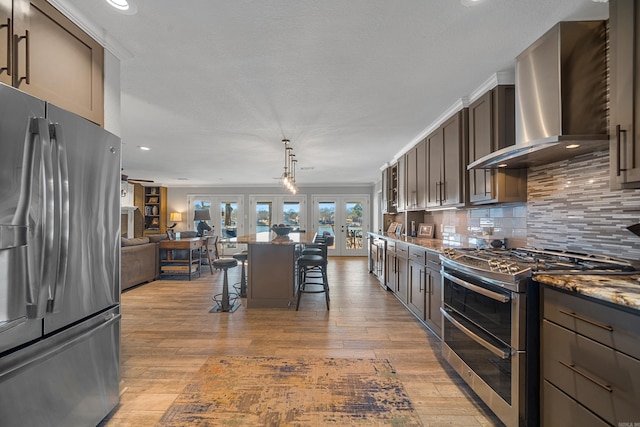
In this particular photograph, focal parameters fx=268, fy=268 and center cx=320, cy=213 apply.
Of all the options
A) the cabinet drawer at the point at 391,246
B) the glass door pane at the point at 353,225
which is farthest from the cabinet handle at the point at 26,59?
the glass door pane at the point at 353,225

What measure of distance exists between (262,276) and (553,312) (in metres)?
3.01

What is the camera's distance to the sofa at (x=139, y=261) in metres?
4.36

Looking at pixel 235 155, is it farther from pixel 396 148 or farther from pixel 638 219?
pixel 638 219

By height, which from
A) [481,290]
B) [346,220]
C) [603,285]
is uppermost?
[346,220]

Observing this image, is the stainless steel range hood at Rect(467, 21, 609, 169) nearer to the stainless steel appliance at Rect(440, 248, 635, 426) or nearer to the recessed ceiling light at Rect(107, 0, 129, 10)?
the stainless steel appliance at Rect(440, 248, 635, 426)

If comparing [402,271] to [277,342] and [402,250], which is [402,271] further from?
[277,342]

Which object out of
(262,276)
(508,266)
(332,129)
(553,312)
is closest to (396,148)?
(332,129)

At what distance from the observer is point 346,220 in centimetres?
864

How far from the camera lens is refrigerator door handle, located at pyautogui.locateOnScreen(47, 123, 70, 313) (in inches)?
47.7

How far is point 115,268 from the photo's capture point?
1.63 m

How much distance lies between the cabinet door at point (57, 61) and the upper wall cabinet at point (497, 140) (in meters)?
2.95

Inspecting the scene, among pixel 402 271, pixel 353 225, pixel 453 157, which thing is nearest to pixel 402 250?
Answer: pixel 402 271

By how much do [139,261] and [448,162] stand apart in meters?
5.12

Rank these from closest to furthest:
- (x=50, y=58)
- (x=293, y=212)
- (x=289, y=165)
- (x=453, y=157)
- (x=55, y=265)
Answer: (x=55, y=265) → (x=50, y=58) → (x=453, y=157) → (x=289, y=165) → (x=293, y=212)
